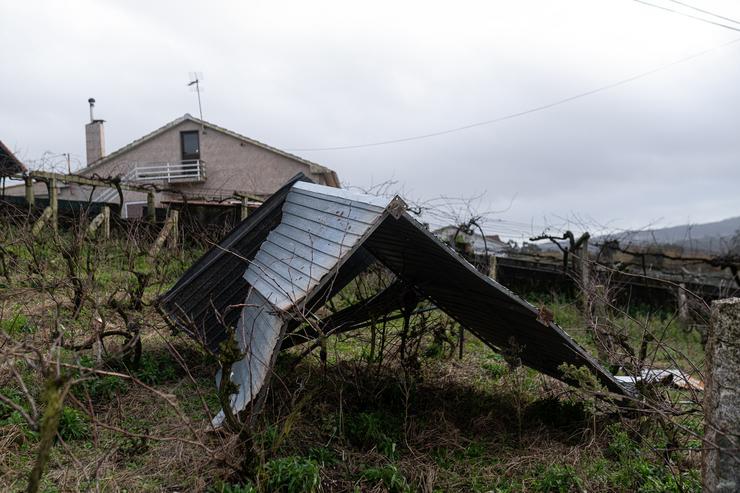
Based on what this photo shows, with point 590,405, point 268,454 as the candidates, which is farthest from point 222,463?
point 590,405

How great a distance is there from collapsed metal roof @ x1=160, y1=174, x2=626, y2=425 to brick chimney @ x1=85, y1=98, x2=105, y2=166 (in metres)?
24.9

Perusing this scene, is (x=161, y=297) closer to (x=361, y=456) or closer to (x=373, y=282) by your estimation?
(x=361, y=456)

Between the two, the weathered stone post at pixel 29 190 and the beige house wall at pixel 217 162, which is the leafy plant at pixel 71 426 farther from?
the beige house wall at pixel 217 162

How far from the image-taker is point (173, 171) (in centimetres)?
2908

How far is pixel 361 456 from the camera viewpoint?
474 cm

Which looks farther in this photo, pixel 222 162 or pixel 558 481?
pixel 222 162

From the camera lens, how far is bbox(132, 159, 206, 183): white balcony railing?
2848 cm

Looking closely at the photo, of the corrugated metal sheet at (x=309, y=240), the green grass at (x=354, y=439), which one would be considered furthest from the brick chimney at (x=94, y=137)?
the corrugated metal sheet at (x=309, y=240)

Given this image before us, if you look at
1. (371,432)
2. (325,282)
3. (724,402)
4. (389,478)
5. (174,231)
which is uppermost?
(174,231)

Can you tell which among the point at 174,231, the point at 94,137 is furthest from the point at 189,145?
the point at 174,231

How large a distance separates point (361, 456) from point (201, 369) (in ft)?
10.00

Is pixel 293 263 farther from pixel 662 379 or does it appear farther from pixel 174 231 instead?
pixel 174 231

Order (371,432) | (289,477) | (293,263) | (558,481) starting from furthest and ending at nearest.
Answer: (371,432) → (293,263) → (558,481) → (289,477)

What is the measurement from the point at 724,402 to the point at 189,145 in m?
29.0
